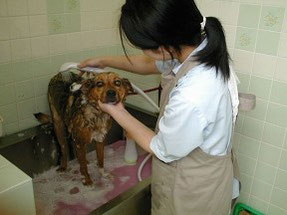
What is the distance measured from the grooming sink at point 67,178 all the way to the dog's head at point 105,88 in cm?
38

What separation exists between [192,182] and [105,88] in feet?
1.60

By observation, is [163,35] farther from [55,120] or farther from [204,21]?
[55,120]

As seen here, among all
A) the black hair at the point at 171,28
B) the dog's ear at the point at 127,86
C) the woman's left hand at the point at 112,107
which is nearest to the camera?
the black hair at the point at 171,28

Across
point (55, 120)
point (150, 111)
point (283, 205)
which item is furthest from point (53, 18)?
point (283, 205)

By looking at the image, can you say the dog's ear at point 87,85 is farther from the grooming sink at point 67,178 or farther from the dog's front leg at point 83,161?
the grooming sink at point 67,178

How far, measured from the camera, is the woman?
0.85 m

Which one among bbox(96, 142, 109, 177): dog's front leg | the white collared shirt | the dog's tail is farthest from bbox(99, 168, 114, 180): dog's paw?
the white collared shirt

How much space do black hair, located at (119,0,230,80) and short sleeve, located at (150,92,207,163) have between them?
16 cm

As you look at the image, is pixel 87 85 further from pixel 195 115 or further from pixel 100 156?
pixel 195 115

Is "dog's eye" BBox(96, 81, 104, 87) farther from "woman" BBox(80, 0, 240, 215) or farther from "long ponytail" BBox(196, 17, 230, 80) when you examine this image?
"long ponytail" BBox(196, 17, 230, 80)

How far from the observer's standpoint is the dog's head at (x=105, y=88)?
1.19 m

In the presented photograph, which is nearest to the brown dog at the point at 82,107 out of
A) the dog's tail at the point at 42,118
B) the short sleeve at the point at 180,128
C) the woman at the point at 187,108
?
the dog's tail at the point at 42,118

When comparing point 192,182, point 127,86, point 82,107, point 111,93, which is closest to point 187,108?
point 192,182

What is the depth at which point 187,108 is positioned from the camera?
0.86 meters
